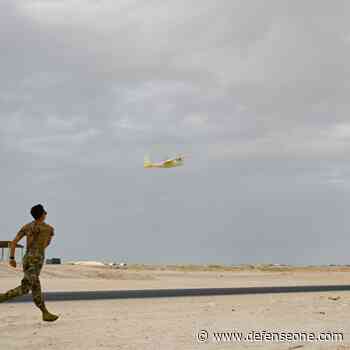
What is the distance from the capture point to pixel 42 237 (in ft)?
45.4

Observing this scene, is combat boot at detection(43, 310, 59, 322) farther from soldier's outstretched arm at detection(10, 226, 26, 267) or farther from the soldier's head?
the soldier's head

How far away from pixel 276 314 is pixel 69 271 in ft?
159

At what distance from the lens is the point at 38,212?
13781 millimetres

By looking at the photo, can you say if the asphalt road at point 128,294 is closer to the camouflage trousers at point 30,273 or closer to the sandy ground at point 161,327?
the sandy ground at point 161,327

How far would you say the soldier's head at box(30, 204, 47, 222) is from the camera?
1373 centimetres

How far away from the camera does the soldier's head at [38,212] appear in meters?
13.7

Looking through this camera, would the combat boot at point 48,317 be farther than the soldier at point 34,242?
Yes

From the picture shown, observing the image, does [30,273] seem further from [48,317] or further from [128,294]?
[128,294]

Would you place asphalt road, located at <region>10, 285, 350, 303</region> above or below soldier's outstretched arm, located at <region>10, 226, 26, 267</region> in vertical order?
below

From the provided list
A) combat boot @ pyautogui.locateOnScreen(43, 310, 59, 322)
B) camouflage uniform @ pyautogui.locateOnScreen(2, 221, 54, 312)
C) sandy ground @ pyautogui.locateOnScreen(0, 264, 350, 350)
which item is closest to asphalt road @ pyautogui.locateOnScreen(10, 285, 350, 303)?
sandy ground @ pyautogui.locateOnScreen(0, 264, 350, 350)

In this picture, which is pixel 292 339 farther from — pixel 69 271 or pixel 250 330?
pixel 69 271

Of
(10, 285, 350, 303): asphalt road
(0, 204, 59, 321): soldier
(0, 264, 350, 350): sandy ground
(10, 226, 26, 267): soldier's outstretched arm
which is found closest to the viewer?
(0, 264, 350, 350): sandy ground

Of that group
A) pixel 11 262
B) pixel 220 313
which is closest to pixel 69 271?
pixel 220 313

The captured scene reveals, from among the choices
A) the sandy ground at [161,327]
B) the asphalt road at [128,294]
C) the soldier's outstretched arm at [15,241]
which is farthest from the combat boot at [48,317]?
the asphalt road at [128,294]
